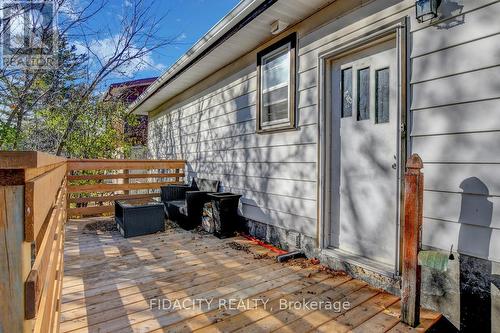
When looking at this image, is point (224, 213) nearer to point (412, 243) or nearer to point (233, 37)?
point (233, 37)

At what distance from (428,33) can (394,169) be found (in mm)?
1070

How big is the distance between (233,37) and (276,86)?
35.9 inches

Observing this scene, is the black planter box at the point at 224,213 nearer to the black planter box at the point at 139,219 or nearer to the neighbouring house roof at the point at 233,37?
the black planter box at the point at 139,219

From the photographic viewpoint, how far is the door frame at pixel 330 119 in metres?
2.34

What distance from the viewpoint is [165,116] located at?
323 inches

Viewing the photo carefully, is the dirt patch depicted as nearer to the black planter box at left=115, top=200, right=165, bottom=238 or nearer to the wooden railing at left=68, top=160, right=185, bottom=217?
the black planter box at left=115, top=200, right=165, bottom=238

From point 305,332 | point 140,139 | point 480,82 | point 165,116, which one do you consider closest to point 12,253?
point 305,332

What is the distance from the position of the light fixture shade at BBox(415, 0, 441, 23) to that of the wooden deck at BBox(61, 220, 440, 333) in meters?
2.17

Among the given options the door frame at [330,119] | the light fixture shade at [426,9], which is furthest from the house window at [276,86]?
the light fixture shade at [426,9]

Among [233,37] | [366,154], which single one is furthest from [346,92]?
[233,37]

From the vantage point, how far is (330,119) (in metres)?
3.08

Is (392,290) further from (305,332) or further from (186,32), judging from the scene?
(186,32)

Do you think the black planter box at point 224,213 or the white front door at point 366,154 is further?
the black planter box at point 224,213

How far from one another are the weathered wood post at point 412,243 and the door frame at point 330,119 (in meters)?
0.39
